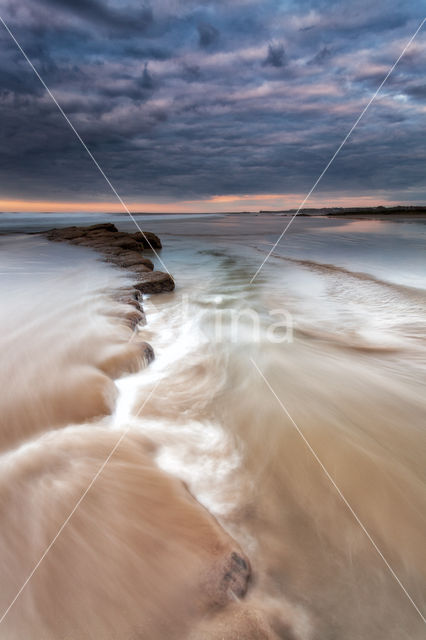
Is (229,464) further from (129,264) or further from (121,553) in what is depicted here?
(129,264)

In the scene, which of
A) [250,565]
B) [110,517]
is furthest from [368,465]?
[110,517]

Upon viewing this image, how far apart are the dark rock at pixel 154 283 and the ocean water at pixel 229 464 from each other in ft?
6.49

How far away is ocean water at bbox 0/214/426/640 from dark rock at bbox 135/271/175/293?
1978 millimetres

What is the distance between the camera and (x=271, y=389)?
3100mm

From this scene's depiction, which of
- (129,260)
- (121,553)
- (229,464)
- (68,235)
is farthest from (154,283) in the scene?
(68,235)

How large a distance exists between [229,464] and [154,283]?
18.0 feet

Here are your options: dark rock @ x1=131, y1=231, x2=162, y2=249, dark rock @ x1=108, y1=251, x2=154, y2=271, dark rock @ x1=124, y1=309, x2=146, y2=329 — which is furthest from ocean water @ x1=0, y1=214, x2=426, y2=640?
dark rock @ x1=131, y1=231, x2=162, y2=249

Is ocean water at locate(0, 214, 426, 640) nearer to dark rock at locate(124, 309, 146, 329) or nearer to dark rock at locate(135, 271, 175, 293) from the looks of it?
dark rock at locate(124, 309, 146, 329)

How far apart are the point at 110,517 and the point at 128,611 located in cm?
42

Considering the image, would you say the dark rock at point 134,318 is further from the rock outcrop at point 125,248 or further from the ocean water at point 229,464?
the rock outcrop at point 125,248

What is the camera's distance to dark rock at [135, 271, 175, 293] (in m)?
7.11

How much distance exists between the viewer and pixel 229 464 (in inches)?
87.4

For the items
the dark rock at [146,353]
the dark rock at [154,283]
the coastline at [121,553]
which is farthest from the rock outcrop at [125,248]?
the coastline at [121,553]

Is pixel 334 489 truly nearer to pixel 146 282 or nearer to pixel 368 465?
pixel 368 465
